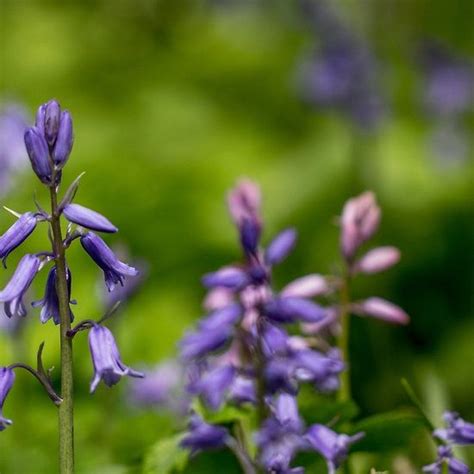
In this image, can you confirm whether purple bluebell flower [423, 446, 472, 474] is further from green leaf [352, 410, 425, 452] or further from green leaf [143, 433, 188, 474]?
green leaf [143, 433, 188, 474]

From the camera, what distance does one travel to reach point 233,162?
20.2 ft

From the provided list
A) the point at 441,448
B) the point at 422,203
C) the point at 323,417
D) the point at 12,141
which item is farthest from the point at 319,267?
the point at 441,448

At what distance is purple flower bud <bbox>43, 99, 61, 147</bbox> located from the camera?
1.61 m

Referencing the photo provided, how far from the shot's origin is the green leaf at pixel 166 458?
2.04m

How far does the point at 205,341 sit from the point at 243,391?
0.17 m

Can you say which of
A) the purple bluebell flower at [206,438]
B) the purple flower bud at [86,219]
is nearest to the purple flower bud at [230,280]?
the purple bluebell flower at [206,438]

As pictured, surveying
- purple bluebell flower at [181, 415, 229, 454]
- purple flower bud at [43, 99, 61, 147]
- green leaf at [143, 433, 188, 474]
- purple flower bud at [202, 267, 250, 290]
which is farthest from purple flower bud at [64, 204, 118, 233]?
green leaf at [143, 433, 188, 474]

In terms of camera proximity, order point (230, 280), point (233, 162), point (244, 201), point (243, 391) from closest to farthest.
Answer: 1. point (230, 280)
2. point (243, 391)
3. point (244, 201)
4. point (233, 162)

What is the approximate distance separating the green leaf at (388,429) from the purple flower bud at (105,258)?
24.0 inches

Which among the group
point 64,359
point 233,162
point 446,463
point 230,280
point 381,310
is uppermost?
point 233,162

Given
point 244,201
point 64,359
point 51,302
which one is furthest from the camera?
point 244,201

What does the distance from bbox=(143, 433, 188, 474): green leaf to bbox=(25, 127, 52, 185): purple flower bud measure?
0.66m

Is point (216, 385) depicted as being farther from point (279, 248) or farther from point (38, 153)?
point (38, 153)

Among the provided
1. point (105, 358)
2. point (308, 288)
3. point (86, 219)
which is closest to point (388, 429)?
point (308, 288)
